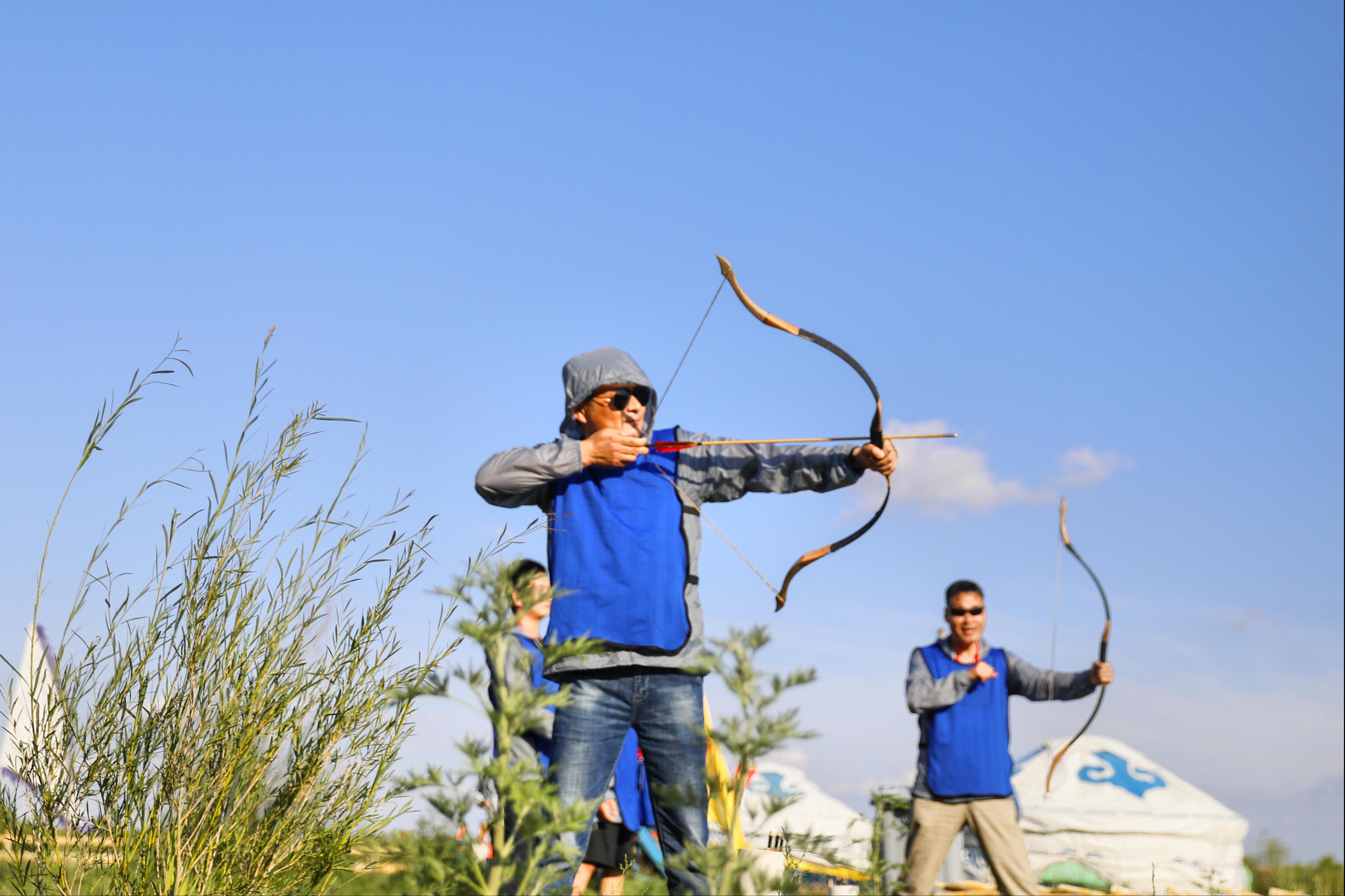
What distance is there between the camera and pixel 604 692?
2760 millimetres

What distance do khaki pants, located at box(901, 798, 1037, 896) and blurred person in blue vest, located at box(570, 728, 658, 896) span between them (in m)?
1.27

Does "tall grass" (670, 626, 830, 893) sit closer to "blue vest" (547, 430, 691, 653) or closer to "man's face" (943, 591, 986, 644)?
"blue vest" (547, 430, 691, 653)

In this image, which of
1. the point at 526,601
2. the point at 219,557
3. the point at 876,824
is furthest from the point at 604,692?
the point at 876,824

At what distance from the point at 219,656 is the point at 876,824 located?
274 centimetres

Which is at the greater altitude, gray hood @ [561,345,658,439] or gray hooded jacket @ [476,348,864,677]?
gray hood @ [561,345,658,439]

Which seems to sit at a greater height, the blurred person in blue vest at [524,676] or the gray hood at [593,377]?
the gray hood at [593,377]

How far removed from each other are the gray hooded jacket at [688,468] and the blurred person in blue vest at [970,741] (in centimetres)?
234

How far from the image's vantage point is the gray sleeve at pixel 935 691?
5055 millimetres

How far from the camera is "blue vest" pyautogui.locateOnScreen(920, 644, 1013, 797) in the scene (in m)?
4.95

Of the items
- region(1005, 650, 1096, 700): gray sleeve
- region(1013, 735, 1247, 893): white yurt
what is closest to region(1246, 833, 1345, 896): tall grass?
region(1013, 735, 1247, 893): white yurt

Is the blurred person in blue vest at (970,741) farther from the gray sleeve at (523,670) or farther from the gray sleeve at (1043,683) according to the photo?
the gray sleeve at (523,670)

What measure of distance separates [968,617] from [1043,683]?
47 centimetres

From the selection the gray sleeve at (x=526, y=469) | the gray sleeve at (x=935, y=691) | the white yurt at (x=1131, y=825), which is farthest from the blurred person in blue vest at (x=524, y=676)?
the white yurt at (x=1131, y=825)

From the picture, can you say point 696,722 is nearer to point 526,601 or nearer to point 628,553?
point 628,553
